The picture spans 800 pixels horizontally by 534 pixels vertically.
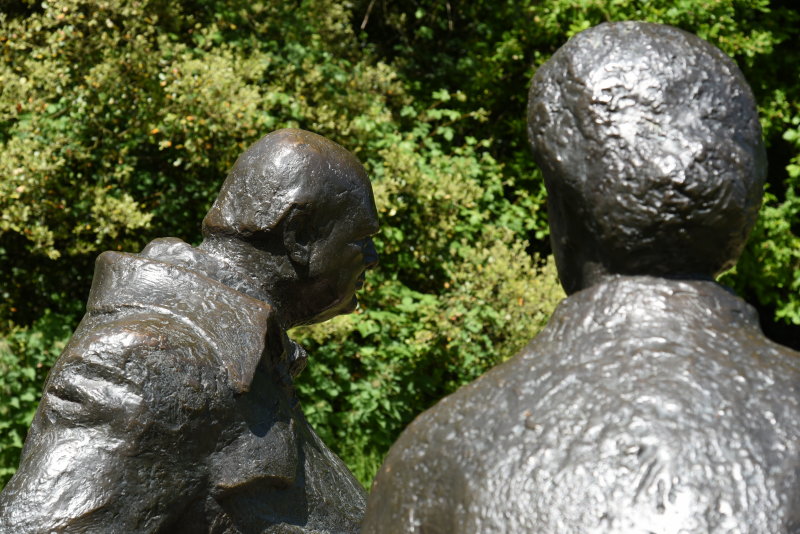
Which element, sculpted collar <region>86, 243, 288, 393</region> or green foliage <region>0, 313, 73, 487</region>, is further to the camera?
green foliage <region>0, 313, 73, 487</region>

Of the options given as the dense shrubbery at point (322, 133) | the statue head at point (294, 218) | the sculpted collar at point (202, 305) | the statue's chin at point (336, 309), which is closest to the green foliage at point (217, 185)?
the dense shrubbery at point (322, 133)

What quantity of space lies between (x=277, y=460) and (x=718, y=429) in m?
1.55

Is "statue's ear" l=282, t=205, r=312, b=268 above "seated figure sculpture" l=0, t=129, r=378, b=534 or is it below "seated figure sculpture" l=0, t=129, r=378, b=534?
above

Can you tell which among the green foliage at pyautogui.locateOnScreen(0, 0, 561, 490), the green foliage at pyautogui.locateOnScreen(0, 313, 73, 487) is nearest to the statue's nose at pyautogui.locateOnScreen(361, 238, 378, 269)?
the green foliage at pyautogui.locateOnScreen(0, 0, 561, 490)

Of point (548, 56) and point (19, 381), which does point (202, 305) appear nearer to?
point (19, 381)

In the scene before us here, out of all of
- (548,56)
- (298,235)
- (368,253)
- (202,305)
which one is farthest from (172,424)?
(548,56)

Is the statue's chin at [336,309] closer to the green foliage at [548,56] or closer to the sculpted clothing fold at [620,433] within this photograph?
the sculpted clothing fold at [620,433]

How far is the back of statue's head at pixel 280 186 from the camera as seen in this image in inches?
122

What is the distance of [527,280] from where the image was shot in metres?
7.94

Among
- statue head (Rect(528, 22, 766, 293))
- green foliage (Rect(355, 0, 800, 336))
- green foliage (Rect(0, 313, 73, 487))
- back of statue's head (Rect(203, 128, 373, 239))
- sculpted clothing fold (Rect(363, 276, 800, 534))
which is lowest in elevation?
green foliage (Rect(0, 313, 73, 487))

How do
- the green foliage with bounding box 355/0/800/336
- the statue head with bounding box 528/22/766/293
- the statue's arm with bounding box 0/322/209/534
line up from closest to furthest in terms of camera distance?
1. the statue head with bounding box 528/22/766/293
2. the statue's arm with bounding box 0/322/209/534
3. the green foliage with bounding box 355/0/800/336

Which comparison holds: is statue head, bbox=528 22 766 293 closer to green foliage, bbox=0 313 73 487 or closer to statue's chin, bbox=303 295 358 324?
statue's chin, bbox=303 295 358 324

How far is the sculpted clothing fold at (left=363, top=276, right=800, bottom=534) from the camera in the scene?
58.2 inches

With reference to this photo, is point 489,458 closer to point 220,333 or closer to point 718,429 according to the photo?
point 718,429
